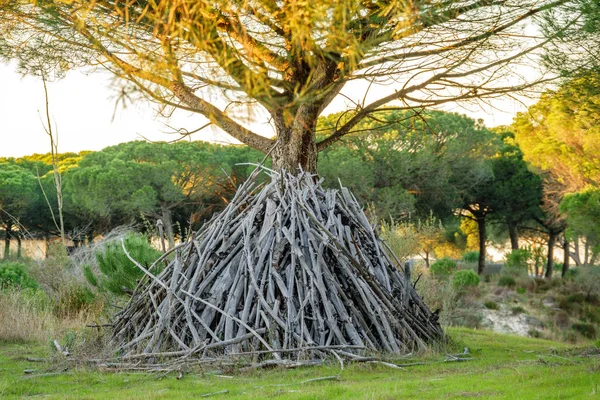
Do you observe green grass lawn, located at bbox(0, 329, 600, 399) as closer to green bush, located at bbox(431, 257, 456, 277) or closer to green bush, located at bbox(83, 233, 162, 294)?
green bush, located at bbox(83, 233, 162, 294)

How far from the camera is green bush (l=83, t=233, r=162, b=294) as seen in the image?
8.98 meters

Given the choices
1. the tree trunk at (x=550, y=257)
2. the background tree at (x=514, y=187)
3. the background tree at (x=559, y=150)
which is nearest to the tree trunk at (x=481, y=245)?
the background tree at (x=514, y=187)

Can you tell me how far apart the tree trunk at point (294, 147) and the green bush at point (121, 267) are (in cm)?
244

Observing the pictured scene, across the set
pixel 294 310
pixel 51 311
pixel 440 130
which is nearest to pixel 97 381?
pixel 294 310

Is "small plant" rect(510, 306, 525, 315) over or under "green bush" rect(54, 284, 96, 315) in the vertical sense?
under

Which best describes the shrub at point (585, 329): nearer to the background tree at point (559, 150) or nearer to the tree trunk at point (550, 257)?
the background tree at point (559, 150)

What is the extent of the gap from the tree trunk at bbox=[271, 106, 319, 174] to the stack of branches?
30 centimetres

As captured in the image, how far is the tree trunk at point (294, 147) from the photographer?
7.18 meters

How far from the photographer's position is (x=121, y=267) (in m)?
8.99

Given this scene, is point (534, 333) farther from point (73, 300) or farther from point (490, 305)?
point (73, 300)

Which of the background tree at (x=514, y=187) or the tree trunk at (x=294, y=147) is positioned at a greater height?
the background tree at (x=514, y=187)

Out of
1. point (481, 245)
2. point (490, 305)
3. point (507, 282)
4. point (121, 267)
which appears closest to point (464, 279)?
point (490, 305)

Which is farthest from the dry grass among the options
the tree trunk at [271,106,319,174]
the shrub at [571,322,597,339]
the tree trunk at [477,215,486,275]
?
the tree trunk at [477,215,486,275]

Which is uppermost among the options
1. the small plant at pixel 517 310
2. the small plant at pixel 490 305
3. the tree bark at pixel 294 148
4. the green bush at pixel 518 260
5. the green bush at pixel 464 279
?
the tree bark at pixel 294 148
